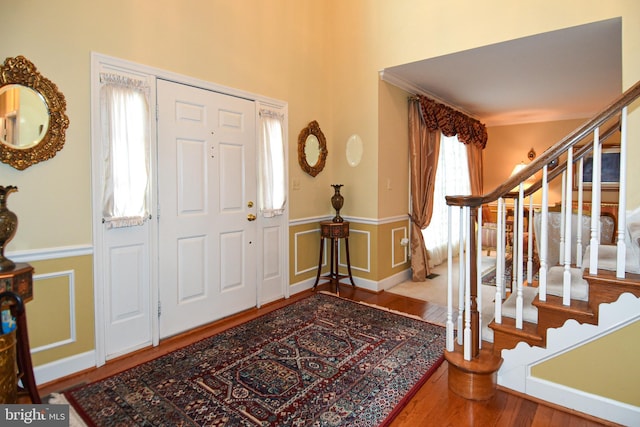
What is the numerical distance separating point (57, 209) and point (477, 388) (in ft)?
9.45

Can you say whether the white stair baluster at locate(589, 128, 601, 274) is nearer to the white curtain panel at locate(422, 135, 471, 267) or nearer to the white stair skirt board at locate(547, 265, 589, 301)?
the white stair skirt board at locate(547, 265, 589, 301)

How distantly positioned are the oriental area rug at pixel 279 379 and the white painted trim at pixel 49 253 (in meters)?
0.86

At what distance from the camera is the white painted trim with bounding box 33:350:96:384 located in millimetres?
2211

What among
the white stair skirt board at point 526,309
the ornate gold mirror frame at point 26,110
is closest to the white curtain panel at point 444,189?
the white stair skirt board at point 526,309

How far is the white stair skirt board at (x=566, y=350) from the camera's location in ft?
5.81

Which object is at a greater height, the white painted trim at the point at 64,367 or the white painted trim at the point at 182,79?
the white painted trim at the point at 182,79

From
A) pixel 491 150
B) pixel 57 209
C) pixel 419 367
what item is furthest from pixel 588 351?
pixel 491 150

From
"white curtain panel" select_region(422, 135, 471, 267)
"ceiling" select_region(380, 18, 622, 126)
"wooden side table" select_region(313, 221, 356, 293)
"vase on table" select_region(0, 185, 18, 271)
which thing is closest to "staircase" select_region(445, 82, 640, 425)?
"ceiling" select_region(380, 18, 622, 126)

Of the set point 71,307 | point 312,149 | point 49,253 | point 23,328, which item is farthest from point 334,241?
point 23,328

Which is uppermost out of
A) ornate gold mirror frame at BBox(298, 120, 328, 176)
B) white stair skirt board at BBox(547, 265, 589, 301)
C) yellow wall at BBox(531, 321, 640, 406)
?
ornate gold mirror frame at BBox(298, 120, 328, 176)

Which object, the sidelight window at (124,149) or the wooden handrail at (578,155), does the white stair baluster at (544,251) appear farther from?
the sidelight window at (124,149)

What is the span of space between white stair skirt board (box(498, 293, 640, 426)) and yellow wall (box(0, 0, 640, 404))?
0.18m

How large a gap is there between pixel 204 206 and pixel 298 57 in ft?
6.78

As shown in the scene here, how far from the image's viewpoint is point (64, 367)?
A: 2.31 metres
